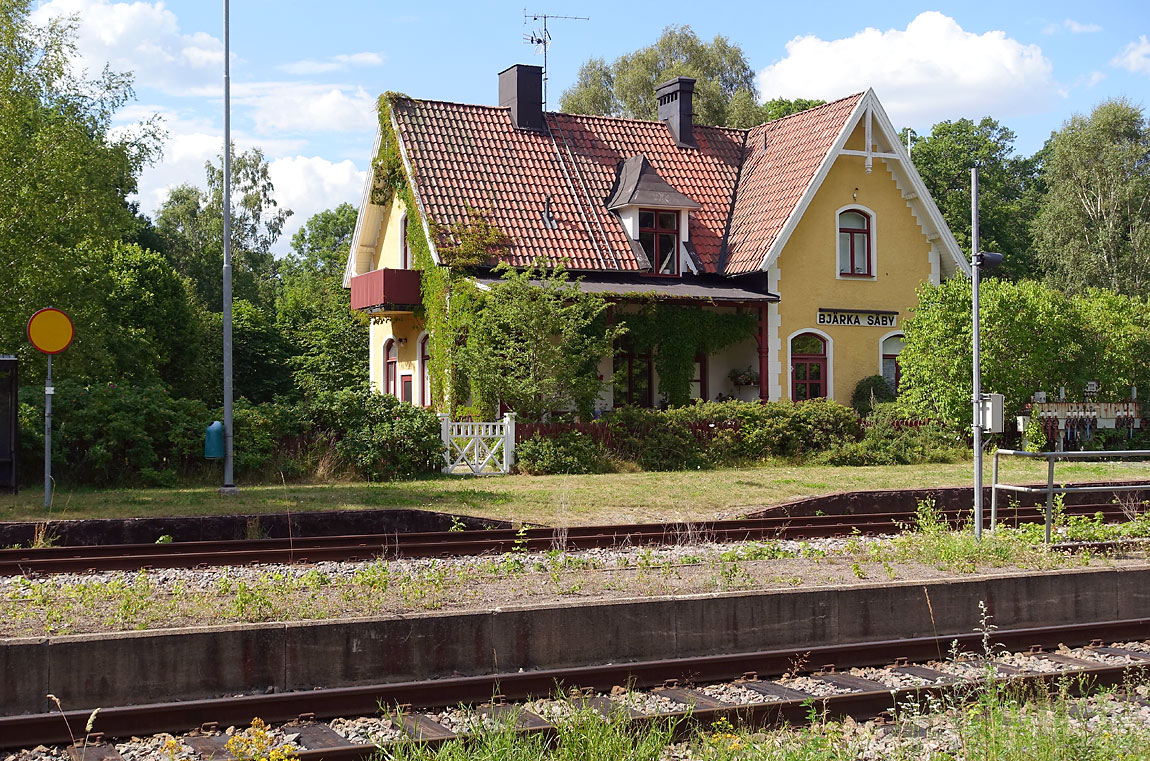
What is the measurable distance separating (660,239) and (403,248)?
727cm

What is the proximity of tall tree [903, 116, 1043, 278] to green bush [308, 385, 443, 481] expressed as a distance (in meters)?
40.7

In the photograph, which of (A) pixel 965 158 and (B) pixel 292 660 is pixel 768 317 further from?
(A) pixel 965 158

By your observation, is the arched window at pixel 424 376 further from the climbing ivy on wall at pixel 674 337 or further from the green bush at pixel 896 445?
the green bush at pixel 896 445

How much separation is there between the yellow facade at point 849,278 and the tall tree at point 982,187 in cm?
2489

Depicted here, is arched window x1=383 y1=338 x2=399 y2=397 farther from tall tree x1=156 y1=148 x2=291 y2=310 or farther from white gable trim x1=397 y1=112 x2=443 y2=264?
tall tree x1=156 y1=148 x2=291 y2=310

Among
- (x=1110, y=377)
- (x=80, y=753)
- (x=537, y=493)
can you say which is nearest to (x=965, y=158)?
(x=1110, y=377)

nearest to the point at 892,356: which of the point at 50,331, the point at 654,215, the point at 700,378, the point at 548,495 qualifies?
the point at 700,378

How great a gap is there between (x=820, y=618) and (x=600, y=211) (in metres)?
22.8

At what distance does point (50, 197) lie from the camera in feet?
79.4

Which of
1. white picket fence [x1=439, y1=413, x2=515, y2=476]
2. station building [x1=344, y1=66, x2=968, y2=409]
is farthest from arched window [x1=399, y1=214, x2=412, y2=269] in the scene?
white picket fence [x1=439, y1=413, x2=515, y2=476]

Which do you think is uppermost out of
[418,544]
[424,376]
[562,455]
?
[424,376]

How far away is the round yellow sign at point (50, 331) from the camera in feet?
56.8

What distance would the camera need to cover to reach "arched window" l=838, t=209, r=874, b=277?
33.1 m

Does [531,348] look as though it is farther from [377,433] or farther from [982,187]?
[982,187]
